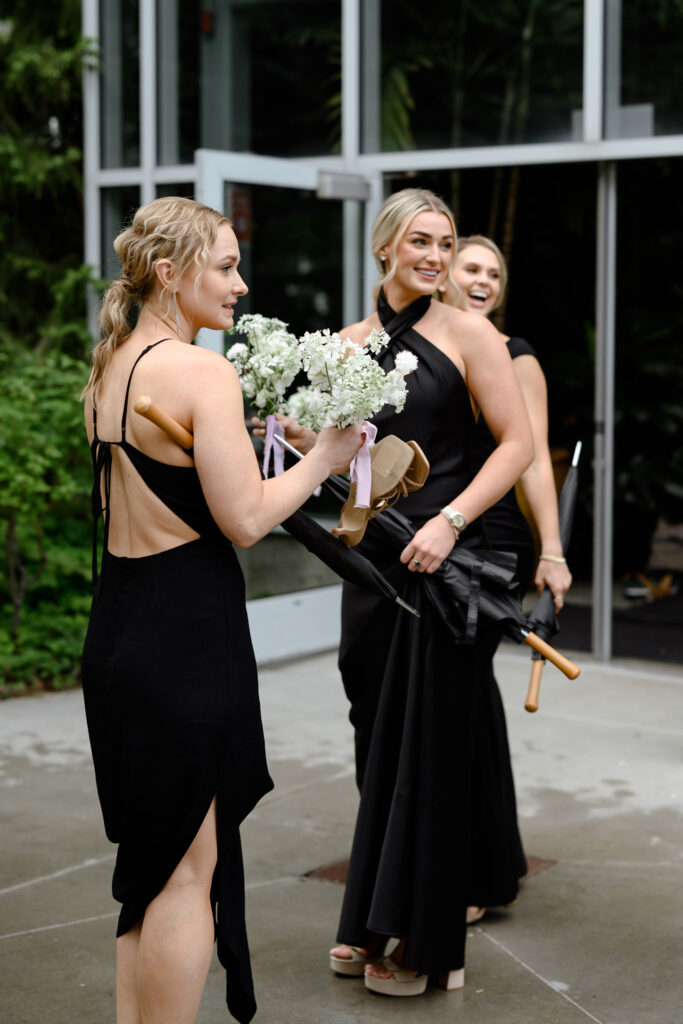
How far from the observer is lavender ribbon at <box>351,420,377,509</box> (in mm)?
2874

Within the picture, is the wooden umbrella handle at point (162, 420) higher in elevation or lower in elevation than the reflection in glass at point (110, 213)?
lower

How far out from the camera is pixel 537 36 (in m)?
7.05

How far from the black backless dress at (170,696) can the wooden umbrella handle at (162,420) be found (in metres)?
0.07

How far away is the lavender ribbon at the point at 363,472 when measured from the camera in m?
2.87

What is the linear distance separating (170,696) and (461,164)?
17.6 feet

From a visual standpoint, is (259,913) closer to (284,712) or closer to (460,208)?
(284,712)

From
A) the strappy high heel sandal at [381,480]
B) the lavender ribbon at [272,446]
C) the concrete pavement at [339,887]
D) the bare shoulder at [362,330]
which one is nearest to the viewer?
the strappy high heel sandal at [381,480]

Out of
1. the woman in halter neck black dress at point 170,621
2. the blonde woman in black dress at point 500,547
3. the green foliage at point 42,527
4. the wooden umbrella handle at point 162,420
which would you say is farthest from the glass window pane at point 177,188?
the wooden umbrella handle at point 162,420

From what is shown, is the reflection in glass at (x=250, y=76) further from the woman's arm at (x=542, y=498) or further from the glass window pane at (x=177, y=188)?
the woman's arm at (x=542, y=498)

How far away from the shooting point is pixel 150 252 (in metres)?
2.57

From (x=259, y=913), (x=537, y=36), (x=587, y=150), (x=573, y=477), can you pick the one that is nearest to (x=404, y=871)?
(x=259, y=913)

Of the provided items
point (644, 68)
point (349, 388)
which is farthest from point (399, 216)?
point (644, 68)

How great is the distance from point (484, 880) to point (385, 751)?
64 centimetres

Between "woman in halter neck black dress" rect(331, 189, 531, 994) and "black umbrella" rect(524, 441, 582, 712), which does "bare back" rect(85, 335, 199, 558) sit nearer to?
"woman in halter neck black dress" rect(331, 189, 531, 994)
